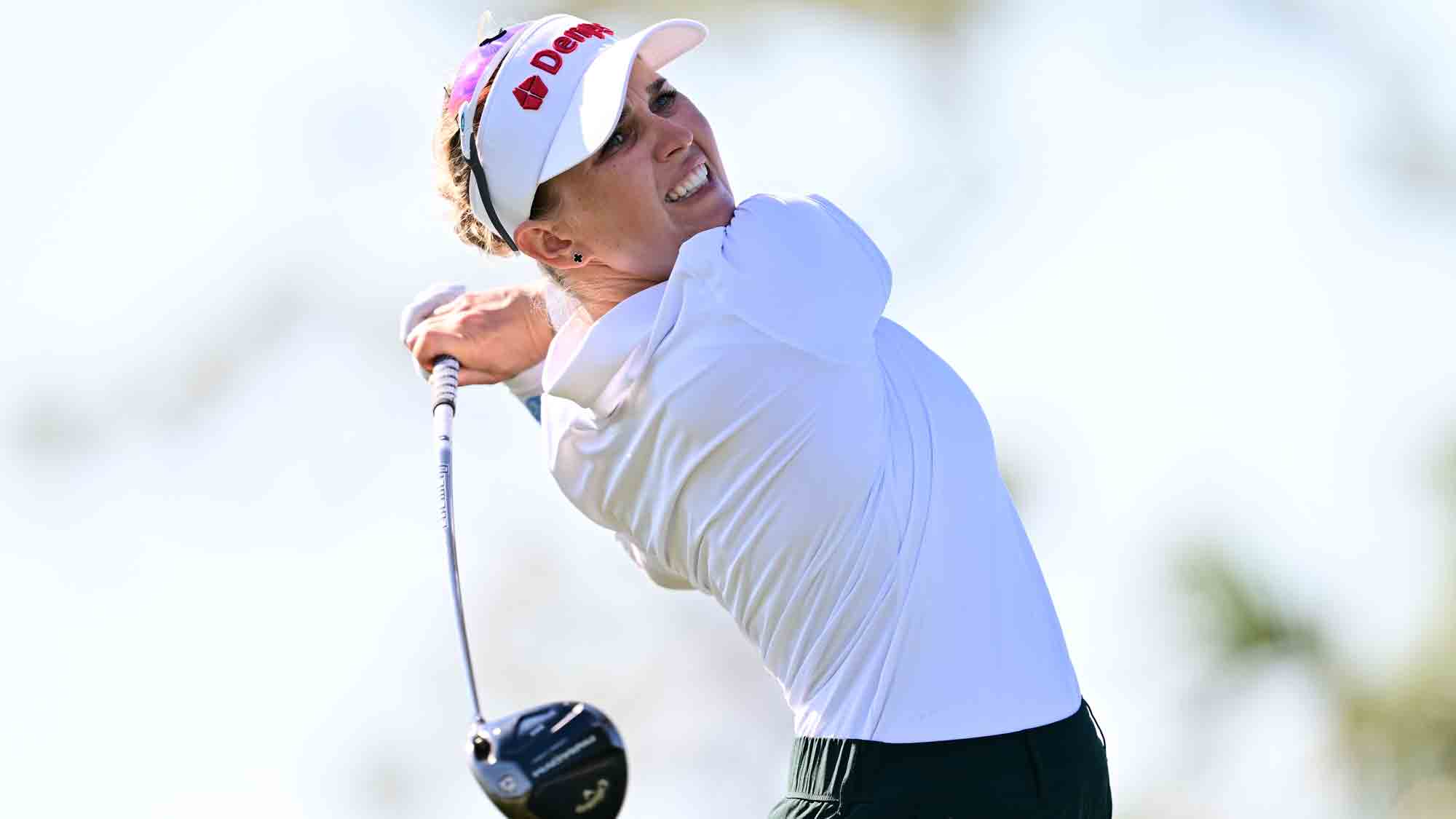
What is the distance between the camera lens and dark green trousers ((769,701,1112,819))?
2.01 metres

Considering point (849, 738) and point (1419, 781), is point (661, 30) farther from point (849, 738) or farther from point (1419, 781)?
point (1419, 781)

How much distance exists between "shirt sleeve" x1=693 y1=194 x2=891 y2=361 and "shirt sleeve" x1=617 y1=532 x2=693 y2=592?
43 centimetres

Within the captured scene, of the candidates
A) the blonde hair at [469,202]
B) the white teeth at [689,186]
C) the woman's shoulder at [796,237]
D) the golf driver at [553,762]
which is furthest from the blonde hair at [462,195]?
the golf driver at [553,762]

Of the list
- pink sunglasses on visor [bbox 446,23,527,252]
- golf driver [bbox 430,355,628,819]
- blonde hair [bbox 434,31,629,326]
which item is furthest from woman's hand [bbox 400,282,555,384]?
golf driver [bbox 430,355,628,819]

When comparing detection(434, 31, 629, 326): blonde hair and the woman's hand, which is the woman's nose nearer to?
detection(434, 31, 629, 326): blonde hair

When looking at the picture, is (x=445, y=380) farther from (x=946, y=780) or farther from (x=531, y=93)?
(x=946, y=780)

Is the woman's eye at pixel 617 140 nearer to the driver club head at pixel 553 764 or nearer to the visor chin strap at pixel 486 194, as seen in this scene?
the visor chin strap at pixel 486 194

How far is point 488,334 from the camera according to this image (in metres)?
2.49

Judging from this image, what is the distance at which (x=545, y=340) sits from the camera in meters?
2.53

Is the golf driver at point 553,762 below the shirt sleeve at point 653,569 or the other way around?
the other way around

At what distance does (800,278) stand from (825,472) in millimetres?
193

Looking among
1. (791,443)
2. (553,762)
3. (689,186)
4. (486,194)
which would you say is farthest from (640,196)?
(553,762)

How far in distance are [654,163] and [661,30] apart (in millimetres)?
165

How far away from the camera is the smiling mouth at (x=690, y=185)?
2137 millimetres
